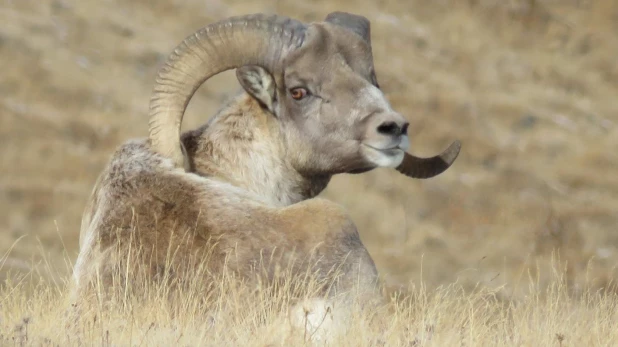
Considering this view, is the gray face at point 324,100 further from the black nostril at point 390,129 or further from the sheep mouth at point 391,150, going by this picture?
the black nostril at point 390,129

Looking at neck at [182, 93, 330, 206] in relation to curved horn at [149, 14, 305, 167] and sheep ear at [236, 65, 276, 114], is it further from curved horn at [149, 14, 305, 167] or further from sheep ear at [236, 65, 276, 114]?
curved horn at [149, 14, 305, 167]

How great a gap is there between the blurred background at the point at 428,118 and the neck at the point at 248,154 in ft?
97.0

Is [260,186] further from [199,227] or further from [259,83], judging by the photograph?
[199,227]

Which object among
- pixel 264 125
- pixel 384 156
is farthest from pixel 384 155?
pixel 264 125

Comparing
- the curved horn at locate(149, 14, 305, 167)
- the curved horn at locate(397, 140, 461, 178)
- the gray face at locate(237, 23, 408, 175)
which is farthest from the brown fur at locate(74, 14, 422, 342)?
the curved horn at locate(397, 140, 461, 178)

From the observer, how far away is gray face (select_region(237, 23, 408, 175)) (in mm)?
13336

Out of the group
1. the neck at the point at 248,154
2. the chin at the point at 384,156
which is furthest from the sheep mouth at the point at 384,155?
the neck at the point at 248,154

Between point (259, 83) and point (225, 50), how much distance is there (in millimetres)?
440

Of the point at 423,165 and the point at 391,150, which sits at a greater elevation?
the point at 391,150

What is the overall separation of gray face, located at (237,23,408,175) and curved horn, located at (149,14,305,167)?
4.7 inches

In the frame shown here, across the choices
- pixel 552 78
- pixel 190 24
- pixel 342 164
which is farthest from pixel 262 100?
pixel 552 78

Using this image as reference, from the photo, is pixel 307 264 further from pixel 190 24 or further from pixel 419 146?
pixel 190 24

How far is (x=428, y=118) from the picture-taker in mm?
67188

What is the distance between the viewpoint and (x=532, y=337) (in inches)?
438
